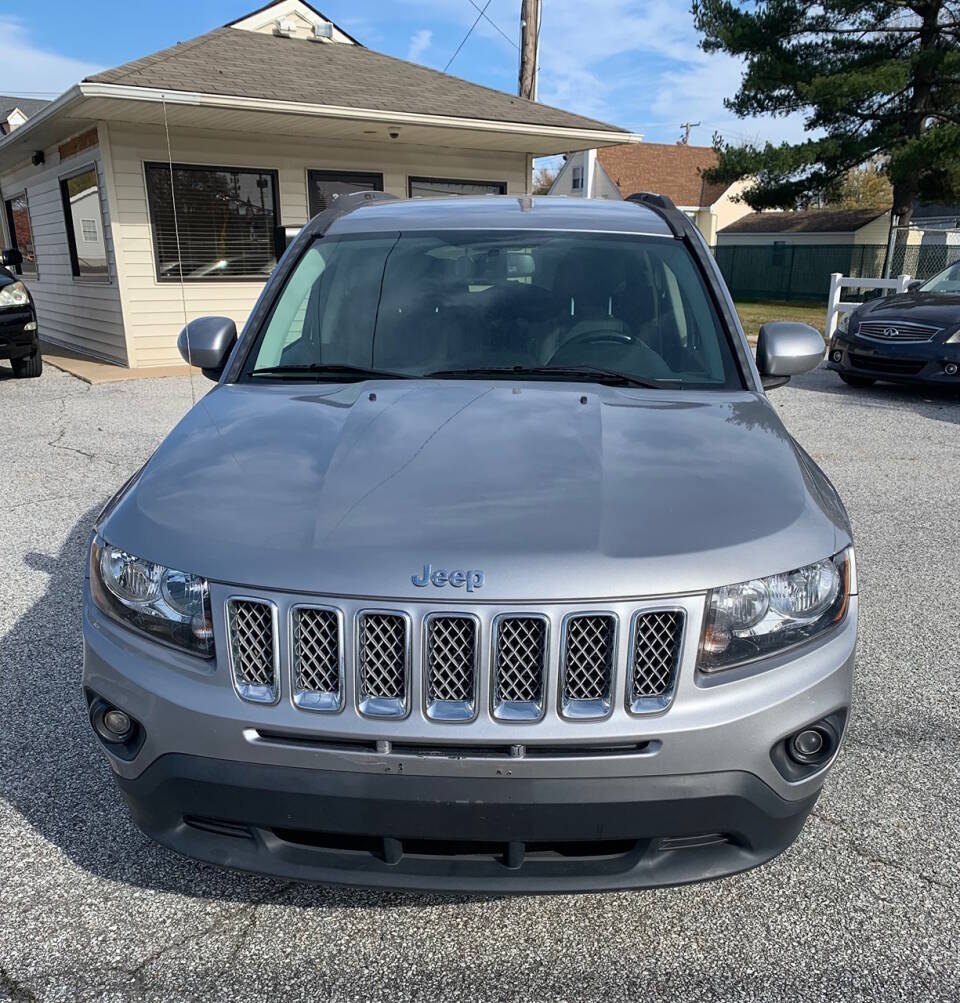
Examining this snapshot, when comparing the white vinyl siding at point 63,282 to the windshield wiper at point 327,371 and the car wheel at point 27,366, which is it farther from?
the windshield wiper at point 327,371

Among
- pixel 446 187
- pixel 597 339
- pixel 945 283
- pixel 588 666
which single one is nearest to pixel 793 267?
pixel 446 187

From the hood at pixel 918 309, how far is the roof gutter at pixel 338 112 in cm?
529

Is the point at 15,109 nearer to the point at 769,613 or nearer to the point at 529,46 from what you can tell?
the point at 529,46

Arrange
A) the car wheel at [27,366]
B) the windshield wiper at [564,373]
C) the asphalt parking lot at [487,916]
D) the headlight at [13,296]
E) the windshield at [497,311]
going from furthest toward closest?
the car wheel at [27,366] < the headlight at [13,296] < the windshield at [497,311] < the windshield wiper at [564,373] < the asphalt parking lot at [487,916]

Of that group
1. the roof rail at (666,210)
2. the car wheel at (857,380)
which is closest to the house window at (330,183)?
the car wheel at (857,380)

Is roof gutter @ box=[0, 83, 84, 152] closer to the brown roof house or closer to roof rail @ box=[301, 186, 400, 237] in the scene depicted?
roof rail @ box=[301, 186, 400, 237]

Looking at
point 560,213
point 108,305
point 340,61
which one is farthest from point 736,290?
point 560,213

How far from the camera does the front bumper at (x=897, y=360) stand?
9.73 metres

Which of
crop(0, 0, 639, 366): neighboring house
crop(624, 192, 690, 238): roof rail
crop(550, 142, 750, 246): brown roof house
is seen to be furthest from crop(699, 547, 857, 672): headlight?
crop(550, 142, 750, 246): brown roof house

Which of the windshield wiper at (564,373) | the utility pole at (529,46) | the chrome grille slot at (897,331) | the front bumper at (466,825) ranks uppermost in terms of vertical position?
the utility pole at (529,46)

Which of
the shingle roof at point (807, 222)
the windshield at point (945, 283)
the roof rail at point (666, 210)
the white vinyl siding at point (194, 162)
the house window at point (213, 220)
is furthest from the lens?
the shingle roof at point (807, 222)

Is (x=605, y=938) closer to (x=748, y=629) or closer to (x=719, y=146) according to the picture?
(x=748, y=629)

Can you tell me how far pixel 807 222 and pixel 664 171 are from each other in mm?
8612

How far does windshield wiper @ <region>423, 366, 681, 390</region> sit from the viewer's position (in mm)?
2930
